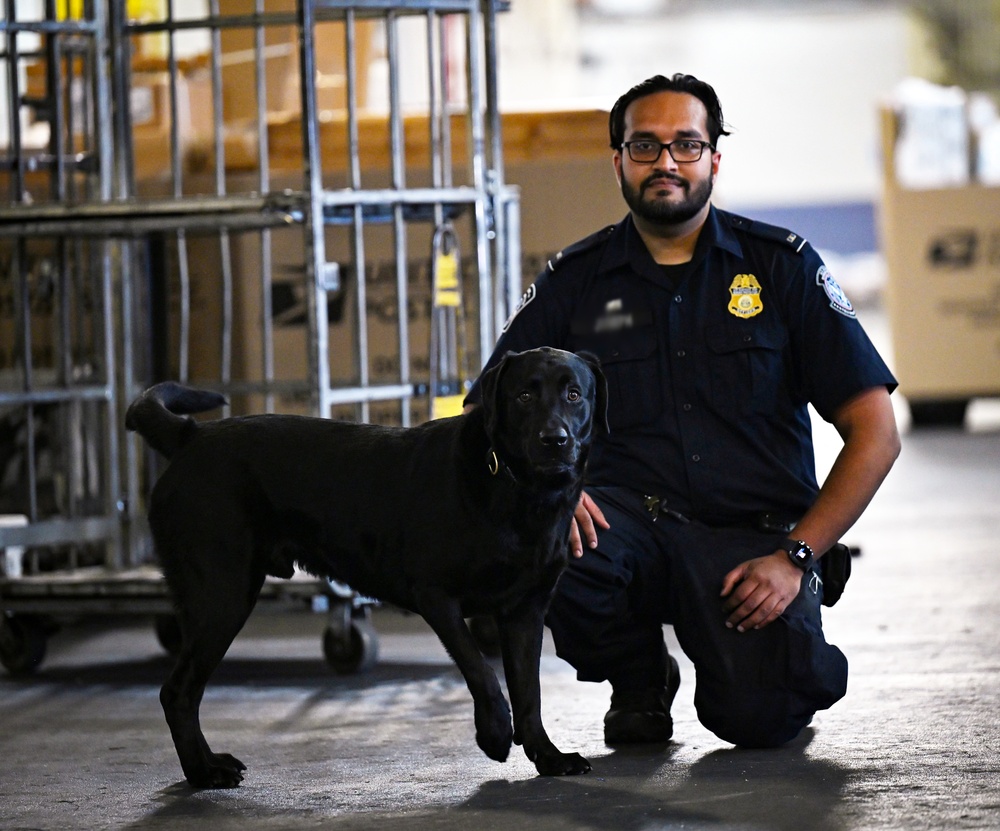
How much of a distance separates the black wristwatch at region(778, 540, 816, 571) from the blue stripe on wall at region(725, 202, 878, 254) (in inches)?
1063

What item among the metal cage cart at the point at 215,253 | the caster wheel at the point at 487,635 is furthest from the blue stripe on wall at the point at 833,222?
the caster wheel at the point at 487,635

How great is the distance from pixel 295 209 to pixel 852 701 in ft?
6.25

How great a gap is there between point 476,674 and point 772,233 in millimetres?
1254

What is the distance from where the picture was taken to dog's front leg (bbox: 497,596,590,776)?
9.57ft

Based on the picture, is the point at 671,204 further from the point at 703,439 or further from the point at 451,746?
the point at 451,746

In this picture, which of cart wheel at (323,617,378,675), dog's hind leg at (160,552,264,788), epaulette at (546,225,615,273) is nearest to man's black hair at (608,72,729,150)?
epaulette at (546,225,615,273)

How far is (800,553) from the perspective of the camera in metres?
3.14

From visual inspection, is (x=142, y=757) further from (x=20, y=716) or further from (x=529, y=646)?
(x=529, y=646)

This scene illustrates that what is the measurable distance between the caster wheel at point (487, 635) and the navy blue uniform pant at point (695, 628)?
1.01 metres

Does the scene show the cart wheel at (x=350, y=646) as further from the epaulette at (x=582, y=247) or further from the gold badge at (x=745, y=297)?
the gold badge at (x=745, y=297)

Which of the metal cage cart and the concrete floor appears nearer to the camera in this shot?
the concrete floor

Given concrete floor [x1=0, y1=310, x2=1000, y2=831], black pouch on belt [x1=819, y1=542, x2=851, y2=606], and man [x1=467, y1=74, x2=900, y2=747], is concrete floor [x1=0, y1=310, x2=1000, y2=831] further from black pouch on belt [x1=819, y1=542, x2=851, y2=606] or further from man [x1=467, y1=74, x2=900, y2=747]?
black pouch on belt [x1=819, y1=542, x2=851, y2=606]

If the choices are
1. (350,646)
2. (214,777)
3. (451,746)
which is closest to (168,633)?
(350,646)

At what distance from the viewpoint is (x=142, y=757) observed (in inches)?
130
